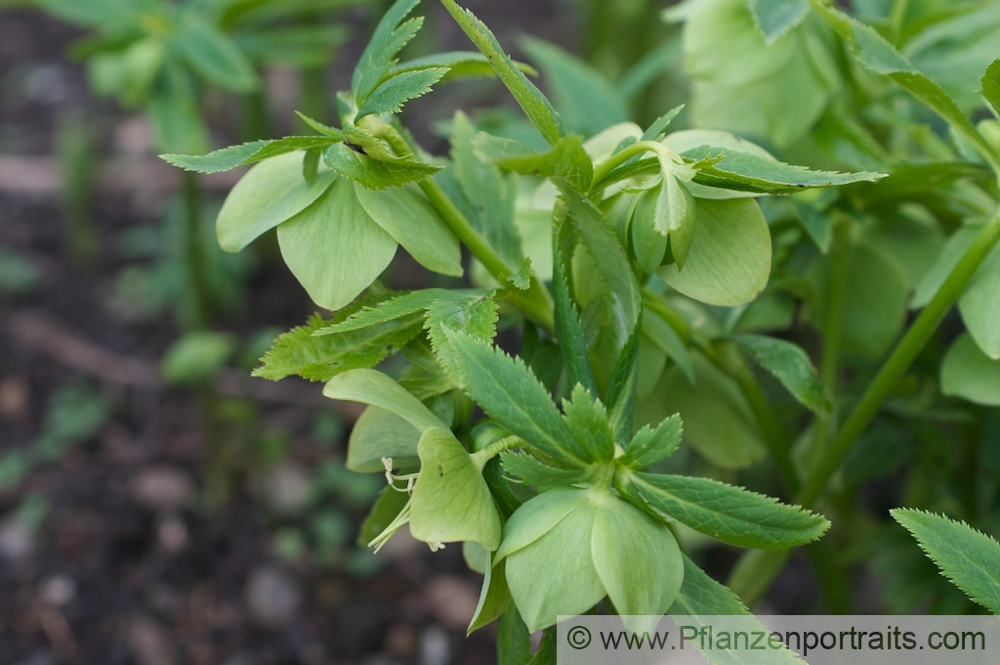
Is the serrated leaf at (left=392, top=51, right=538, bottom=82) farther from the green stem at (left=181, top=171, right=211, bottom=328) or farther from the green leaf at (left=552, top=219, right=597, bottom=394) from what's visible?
the green stem at (left=181, top=171, right=211, bottom=328)

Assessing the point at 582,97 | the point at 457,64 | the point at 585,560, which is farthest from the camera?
the point at 582,97

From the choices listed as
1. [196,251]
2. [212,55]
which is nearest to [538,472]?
[212,55]

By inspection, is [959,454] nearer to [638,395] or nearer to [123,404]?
[638,395]

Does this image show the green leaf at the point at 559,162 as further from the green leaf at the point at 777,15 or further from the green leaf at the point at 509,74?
the green leaf at the point at 777,15

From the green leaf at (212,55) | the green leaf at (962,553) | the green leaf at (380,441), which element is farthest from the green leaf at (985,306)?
Result: the green leaf at (212,55)

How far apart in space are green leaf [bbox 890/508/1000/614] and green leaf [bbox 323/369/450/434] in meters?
0.22

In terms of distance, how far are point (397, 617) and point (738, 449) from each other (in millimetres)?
696

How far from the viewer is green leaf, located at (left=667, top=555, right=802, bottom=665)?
15.9 inches

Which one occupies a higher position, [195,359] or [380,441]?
[380,441]

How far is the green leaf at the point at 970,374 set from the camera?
0.54 meters

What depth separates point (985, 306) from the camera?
496mm

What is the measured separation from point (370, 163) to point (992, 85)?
12.5 inches

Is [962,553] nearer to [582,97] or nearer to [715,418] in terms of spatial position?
[715,418]

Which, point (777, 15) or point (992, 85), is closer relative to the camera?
point (992, 85)
